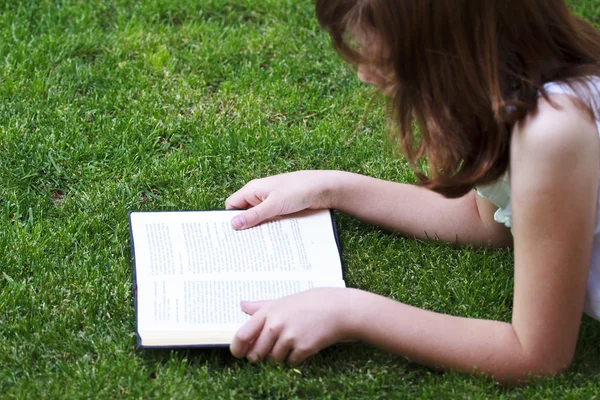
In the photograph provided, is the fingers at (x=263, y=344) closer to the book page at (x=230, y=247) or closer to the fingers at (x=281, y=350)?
the fingers at (x=281, y=350)

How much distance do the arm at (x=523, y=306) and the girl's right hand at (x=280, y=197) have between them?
324 millimetres

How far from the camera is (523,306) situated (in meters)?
1.50

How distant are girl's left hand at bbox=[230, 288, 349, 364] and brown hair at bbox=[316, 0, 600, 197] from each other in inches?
13.4

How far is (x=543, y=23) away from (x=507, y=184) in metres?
0.33

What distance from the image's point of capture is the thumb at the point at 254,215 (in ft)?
6.35

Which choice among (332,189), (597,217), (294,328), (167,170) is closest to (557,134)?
(597,217)

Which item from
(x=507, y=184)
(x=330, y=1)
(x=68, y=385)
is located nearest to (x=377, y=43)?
(x=330, y=1)

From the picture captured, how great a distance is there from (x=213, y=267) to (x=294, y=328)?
12.3 inches

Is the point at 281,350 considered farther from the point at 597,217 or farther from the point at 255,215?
the point at 597,217

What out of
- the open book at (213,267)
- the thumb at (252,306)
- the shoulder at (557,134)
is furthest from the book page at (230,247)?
the shoulder at (557,134)

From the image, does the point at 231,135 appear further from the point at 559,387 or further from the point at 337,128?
the point at 559,387

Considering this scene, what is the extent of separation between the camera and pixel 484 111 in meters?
1.44

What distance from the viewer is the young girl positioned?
1.40 meters

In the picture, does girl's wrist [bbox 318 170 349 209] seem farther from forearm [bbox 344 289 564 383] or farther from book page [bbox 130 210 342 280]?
forearm [bbox 344 289 564 383]
